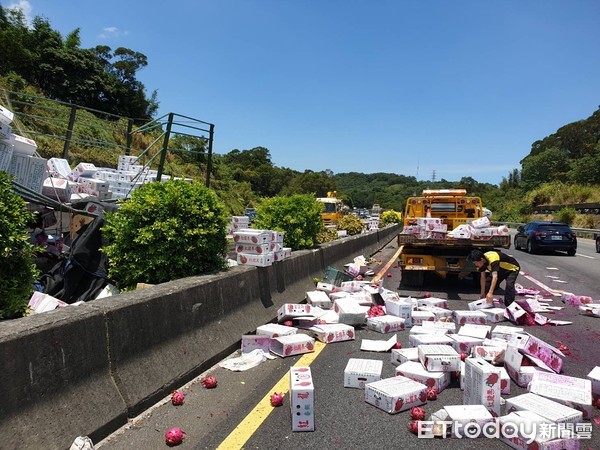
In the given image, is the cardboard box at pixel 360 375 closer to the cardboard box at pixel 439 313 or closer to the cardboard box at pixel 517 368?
the cardboard box at pixel 517 368

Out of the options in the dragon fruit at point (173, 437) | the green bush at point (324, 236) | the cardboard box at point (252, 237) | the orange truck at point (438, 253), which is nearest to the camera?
the dragon fruit at point (173, 437)

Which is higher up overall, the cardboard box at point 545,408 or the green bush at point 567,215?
the green bush at point 567,215

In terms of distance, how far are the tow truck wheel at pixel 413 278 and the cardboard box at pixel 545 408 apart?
7401 mm

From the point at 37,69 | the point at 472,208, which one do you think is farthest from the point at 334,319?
the point at 37,69

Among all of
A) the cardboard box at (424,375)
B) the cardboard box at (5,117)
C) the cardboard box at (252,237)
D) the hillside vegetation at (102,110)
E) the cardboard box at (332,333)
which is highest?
the hillside vegetation at (102,110)

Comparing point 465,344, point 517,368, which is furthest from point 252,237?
point 517,368

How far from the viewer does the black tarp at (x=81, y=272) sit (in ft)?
20.7

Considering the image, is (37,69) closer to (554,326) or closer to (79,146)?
(79,146)

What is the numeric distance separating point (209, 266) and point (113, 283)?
4.46ft

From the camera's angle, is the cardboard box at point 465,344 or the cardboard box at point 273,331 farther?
the cardboard box at point 273,331

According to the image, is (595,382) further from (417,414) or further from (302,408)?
Answer: (302,408)

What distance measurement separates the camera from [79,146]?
27.5 m

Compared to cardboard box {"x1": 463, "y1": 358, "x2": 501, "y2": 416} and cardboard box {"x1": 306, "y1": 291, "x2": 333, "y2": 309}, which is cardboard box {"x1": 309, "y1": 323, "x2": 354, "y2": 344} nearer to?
cardboard box {"x1": 306, "y1": 291, "x2": 333, "y2": 309}

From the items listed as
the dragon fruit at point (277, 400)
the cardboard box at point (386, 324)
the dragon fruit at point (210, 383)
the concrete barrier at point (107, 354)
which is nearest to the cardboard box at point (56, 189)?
the concrete barrier at point (107, 354)
